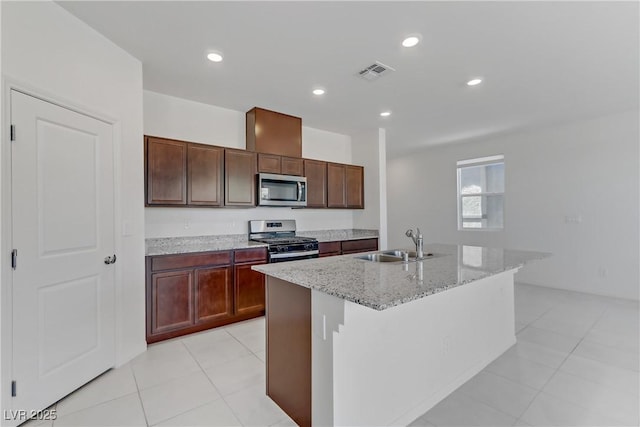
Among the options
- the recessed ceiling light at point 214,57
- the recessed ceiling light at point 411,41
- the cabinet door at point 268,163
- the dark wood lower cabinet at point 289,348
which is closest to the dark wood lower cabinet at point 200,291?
the cabinet door at point 268,163

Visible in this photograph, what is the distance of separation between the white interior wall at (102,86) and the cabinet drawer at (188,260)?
20 cm

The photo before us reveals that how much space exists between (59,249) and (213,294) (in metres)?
1.42

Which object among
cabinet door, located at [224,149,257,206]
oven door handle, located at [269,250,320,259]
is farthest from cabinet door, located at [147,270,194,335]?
cabinet door, located at [224,149,257,206]

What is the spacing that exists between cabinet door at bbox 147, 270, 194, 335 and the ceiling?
201 centimetres

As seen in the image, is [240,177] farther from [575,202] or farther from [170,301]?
[575,202]

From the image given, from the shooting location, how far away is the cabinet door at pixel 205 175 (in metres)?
3.32

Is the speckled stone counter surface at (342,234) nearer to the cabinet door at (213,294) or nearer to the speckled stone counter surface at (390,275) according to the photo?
the cabinet door at (213,294)

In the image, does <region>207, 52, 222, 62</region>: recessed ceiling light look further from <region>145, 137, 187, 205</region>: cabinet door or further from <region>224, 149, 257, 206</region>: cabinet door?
<region>224, 149, 257, 206</region>: cabinet door

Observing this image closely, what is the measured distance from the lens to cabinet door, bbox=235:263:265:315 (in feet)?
10.7

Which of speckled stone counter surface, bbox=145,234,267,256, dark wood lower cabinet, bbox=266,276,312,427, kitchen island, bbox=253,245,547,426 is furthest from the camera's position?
speckled stone counter surface, bbox=145,234,267,256

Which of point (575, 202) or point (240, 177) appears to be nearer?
point (240, 177)

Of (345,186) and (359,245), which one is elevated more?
(345,186)

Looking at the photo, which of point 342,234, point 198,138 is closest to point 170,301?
point 198,138

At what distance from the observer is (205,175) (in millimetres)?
3412
